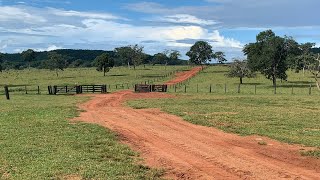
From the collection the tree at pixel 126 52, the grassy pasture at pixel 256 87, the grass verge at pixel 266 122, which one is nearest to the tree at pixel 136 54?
the tree at pixel 126 52

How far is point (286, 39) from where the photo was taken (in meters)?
68.6

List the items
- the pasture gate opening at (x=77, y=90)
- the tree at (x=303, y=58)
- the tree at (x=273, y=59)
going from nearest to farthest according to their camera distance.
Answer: the tree at (x=303, y=58), the pasture gate opening at (x=77, y=90), the tree at (x=273, y=59)

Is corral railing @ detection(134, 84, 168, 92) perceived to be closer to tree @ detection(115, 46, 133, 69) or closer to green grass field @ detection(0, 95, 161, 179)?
green grass field @ detection(0, 95, 161, 179)

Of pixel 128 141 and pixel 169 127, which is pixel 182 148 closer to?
pixel 128 141

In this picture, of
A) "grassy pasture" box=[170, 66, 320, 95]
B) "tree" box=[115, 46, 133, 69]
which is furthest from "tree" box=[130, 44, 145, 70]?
"grassy pasture" box=[170, 66, 320, 95]

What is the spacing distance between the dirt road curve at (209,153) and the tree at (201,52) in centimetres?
12030

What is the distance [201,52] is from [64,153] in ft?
425

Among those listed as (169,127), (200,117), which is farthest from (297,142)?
(200,117)

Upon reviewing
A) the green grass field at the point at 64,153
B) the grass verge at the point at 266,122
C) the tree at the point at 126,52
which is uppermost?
the tree at the point at 126,52

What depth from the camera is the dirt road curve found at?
1214cm

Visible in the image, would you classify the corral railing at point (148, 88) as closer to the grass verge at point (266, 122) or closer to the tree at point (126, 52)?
the grass verge at point (266, 122)

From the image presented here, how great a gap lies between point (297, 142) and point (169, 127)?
6.91 metres

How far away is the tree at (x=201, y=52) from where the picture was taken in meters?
141

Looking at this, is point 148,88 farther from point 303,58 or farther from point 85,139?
point 85,139
